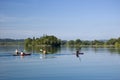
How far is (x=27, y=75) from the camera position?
40000 millimetres

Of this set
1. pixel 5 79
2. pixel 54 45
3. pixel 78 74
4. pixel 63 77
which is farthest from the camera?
pixel 54 45

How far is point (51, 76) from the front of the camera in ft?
130

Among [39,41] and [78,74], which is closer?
[78,74]

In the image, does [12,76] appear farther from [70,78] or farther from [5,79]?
[70,78]

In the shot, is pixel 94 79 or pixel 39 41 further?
pixel 39 41

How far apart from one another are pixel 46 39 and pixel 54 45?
6761mm

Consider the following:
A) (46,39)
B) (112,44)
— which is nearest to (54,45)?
(46,39)

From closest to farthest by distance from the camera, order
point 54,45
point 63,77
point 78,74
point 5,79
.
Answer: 1. point 5,79
2. point 63,77
3. point 78,74
4. point 54,45

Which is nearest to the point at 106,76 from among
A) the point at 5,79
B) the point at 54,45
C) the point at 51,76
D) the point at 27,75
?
the point at 51,76

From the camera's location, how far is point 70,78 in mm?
37750

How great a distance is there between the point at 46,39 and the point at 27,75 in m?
152

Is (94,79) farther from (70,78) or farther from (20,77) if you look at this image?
(20,77)

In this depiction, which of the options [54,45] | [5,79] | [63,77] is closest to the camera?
[5,79]

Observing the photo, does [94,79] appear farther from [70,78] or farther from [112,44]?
[112,44]
